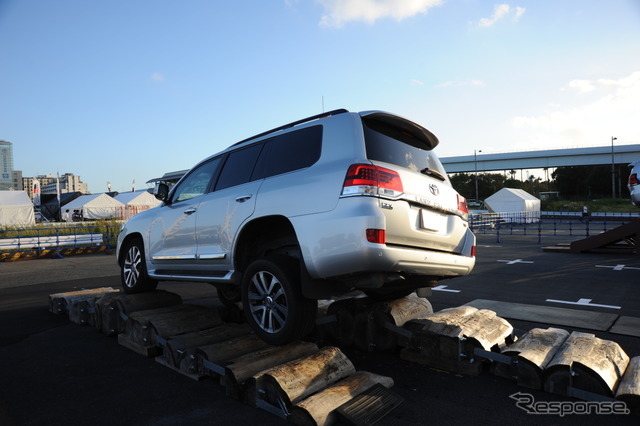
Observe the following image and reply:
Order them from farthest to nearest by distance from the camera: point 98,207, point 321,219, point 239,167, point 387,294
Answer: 1. point 98,207
2. point 387,294
3. point 239,167
4. point 321,219

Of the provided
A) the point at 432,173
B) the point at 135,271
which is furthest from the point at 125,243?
the point at 432,173

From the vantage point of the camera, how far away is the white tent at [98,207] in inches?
1419

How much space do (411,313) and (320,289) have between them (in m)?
1.73

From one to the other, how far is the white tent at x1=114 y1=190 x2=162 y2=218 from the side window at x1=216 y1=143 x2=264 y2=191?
33.3 m

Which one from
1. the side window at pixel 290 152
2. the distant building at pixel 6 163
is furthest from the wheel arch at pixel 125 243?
the distant building at pixel 6 163

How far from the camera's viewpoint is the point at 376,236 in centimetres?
305

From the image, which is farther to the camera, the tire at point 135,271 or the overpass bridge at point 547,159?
the overpass bridge at point 547,159

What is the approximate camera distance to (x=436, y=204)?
146 inches

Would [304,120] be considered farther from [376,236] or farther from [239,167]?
[376,236]

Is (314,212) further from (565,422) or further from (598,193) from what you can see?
(598,193)

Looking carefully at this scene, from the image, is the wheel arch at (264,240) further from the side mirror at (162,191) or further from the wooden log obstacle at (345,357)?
the side mirror at (162,191)

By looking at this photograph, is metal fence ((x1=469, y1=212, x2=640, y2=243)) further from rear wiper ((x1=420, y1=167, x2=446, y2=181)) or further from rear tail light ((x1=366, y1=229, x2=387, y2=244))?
rear tail light ((x1=366, y1=229, x2=387, y2=244))

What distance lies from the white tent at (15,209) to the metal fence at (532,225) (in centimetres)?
2955

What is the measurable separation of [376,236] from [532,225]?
34.4 m
